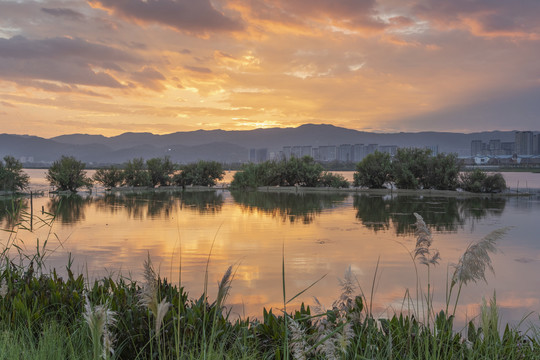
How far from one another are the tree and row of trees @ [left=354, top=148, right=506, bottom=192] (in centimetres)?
2019

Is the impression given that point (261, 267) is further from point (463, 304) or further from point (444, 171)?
point (444, 171)

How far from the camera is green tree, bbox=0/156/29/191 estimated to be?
953 inches

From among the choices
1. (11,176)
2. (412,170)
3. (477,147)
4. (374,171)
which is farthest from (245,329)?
(477,147)

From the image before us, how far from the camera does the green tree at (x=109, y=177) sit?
32312 millimetres

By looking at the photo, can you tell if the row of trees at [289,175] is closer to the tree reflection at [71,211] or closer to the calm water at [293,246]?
the calm water at [293,246]

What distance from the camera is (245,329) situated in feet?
9.64

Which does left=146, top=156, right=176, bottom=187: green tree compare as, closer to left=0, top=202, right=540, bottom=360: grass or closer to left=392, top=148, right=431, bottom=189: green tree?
left=392, top=148, right=431, bottom=189: green tree

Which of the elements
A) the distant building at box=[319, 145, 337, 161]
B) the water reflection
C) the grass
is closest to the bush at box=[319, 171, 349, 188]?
the water reflection

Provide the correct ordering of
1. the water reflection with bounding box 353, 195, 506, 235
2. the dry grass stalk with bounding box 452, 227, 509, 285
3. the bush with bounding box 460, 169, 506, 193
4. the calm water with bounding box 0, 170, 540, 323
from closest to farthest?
the dry grass stalk with bounding box 452, 227, 509, 285 → the calm water with bounding box 0, 170, 540, 323 → the water reflection with bounding box 353, 195, 506, 235 → the bush with bounding box 460, 169, 506, 193

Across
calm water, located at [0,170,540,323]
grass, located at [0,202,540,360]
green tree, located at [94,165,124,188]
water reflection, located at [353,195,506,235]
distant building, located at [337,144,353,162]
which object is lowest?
calm water, located at [0,170,540,323]

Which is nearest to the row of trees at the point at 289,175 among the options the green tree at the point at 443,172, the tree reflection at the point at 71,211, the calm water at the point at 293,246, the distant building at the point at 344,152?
the green tree at the point at 443,172

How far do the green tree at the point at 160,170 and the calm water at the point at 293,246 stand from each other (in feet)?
46.4

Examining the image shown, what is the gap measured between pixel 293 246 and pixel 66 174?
2228 centimetres

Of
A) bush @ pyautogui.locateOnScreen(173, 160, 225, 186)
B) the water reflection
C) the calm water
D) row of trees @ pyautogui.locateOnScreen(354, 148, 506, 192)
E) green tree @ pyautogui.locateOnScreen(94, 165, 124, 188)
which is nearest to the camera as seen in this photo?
the calm water
